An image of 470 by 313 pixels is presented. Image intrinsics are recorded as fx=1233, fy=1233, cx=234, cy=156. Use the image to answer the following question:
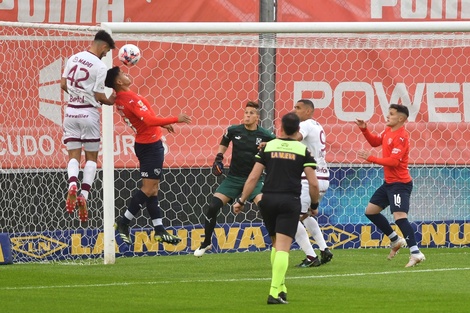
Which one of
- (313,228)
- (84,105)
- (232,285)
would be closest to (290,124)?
(232,285)

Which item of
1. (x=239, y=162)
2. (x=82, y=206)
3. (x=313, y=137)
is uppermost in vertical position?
(x=313, y=137)

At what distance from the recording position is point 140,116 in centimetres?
1517

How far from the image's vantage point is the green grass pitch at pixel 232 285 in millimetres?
11031

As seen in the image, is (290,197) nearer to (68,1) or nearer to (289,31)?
(289,31)

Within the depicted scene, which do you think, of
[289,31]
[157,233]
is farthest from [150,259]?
[289,31]

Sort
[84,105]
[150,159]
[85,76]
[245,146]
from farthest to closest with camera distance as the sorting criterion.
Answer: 1. [245,146]
2. [150,159]
3. [84,105]
4. [85,76]

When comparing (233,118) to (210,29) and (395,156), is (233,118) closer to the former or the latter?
(210,29)

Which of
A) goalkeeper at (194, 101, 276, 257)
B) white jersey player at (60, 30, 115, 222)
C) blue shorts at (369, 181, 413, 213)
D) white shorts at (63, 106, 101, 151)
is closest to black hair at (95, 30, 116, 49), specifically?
white jersey player at (60, 30, 115, 222)

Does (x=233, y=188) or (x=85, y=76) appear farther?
(x=233, y=188)

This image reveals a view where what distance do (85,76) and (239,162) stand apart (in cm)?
233

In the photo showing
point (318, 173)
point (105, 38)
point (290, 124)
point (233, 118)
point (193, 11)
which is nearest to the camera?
point (290, 124)

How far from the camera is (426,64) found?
1838cm

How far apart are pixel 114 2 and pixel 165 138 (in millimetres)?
2069

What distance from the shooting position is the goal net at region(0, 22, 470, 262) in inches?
664
